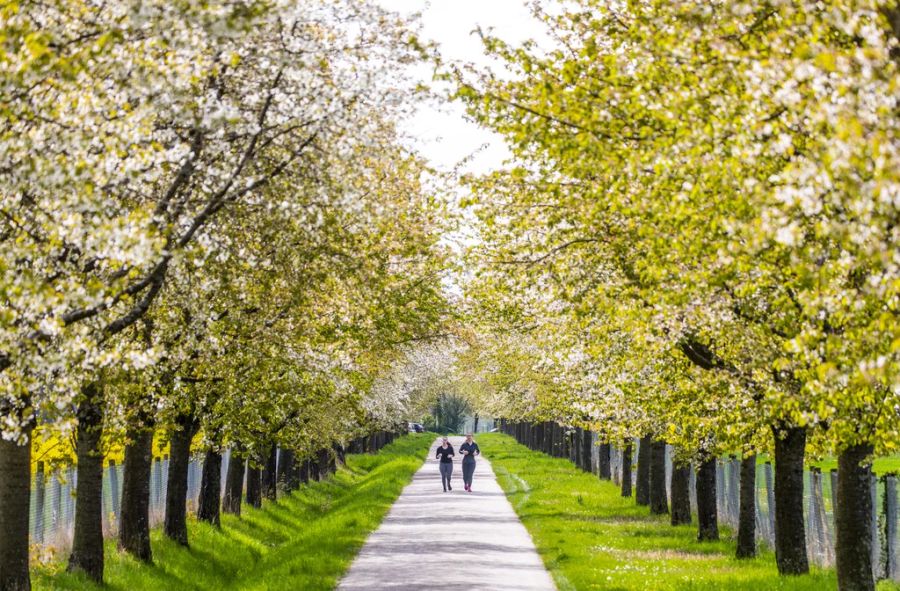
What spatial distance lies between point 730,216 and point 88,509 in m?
12.7

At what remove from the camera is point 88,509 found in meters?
19.0

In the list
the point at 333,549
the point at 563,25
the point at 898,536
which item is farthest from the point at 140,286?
the point at 898,536

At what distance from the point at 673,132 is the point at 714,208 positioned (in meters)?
1.31

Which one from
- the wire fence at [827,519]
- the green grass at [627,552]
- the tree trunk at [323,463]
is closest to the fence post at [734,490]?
the wire fence at [827,519]

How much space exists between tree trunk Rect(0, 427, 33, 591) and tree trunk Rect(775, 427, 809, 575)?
1159 cm

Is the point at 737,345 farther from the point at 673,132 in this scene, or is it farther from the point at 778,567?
the point at 778,567

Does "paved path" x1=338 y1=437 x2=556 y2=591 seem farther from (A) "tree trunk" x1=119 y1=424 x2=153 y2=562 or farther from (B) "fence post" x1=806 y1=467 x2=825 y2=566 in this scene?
(B) "fence post" x1=806 y1=467 x2=825 y2=566

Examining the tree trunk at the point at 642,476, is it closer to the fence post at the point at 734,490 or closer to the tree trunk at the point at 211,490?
the fence post at the point at 734,490

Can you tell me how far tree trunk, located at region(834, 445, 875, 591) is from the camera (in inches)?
607

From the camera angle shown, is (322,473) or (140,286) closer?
(140,286)

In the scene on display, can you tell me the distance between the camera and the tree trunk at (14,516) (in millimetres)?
15383

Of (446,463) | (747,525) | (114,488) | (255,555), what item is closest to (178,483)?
(255,555)

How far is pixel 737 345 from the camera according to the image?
14.8 meters

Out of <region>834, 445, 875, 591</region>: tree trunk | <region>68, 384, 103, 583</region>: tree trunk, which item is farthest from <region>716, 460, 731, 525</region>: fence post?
<region>68, 384, 103, 583</region>: tree trunk
